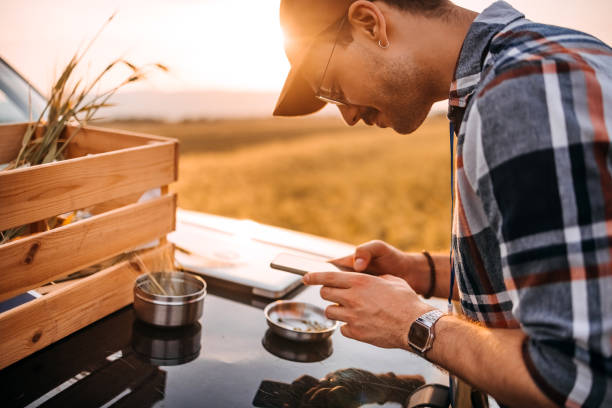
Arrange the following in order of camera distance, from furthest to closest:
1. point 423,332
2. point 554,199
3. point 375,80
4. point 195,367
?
1. point 375,80
2. point 195,367
3. point 423,332
4. point 554,199

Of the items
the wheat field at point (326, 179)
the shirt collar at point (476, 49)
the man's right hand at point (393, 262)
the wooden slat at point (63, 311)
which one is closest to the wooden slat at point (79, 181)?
the wooden slat at point (63, 311)

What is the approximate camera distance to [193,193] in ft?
42.6

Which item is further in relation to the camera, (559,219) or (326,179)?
(326,179)

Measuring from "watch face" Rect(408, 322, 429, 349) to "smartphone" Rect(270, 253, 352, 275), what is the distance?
284 millimetres

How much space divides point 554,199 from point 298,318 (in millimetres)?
749

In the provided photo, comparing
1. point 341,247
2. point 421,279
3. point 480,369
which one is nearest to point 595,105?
point 480,369

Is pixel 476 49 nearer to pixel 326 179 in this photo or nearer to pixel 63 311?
pixel 63 311

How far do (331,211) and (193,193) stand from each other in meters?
3.79

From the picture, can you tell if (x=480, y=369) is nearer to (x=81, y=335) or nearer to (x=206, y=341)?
(x=206, y=341)

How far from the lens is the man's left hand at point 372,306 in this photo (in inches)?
38.8

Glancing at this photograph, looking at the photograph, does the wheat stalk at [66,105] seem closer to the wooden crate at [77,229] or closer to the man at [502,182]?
the wooden crate at [77,229]

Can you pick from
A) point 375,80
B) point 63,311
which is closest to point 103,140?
point 63,311

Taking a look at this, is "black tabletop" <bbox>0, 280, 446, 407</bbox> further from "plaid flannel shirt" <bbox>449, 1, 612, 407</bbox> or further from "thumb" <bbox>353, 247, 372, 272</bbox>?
"plaid flannel shirt" <bbox>449, 1, 612, 407</bbox>

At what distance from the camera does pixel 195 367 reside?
40.4 inches
